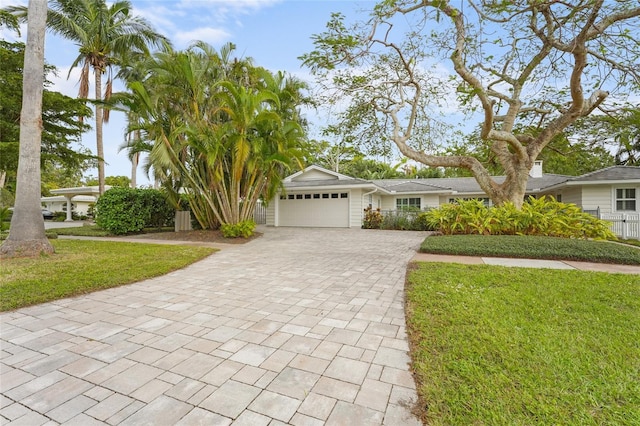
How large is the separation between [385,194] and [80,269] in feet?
53.3

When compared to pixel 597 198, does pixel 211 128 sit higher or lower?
higher

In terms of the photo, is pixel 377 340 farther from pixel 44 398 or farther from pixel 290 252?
pixel 290 252

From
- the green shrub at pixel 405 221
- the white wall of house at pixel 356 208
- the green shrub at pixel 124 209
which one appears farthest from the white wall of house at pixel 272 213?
the green shrub at pixel 124 209

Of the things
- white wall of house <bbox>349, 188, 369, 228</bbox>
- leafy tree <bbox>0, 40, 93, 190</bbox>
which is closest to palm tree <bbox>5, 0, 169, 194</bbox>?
leafy tree <bbox>0, 40, 93, 190</bbox>

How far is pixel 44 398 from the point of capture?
2.08 m

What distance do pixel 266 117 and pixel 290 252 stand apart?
4417mm

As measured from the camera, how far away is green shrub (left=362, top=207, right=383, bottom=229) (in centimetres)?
1603

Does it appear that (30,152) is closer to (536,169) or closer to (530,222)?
(530,222)

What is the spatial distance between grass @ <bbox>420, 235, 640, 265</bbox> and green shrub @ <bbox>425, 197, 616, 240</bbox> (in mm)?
1547

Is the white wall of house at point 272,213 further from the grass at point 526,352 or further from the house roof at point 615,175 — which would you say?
the house roof at point 615,175

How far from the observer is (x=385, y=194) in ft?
63.3

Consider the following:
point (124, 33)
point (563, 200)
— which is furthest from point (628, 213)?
point (124, 33)

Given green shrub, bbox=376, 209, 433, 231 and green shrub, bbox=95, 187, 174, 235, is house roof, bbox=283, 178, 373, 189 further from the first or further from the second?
green shrub, bbox=95, 187, 174, 235

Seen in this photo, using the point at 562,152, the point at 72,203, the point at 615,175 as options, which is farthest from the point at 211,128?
the point at 72,203
